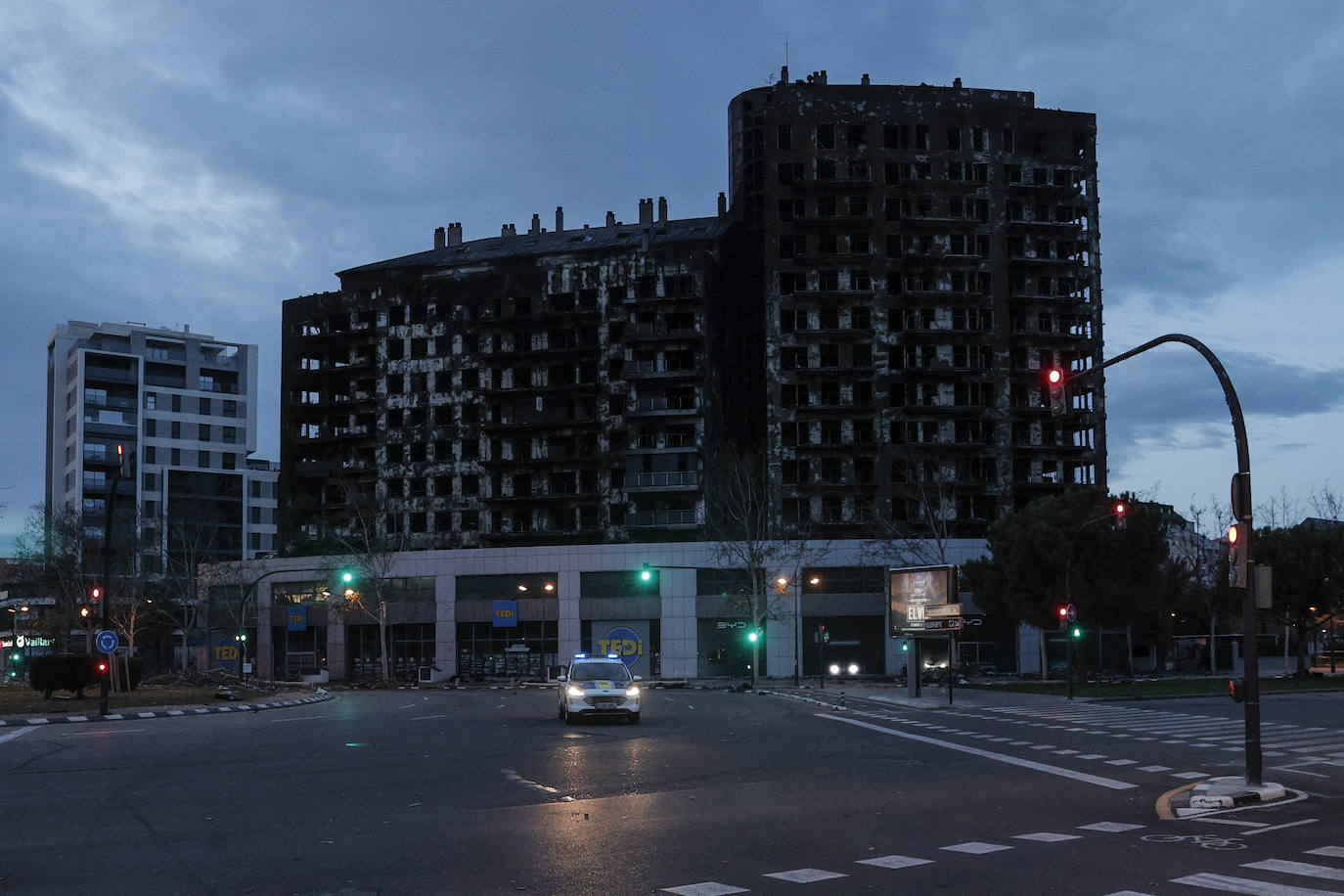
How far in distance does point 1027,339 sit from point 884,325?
33.8 feet

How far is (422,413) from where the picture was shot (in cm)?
9525

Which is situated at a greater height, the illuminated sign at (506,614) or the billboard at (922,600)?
the billboard at (922,600)

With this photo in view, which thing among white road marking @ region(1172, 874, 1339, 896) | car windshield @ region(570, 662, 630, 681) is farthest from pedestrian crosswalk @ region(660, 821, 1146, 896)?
car windshield @ region(570, 662, 630, 681)

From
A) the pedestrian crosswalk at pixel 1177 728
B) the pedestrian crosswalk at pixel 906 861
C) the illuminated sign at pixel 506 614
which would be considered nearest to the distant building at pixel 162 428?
the illuminated sign at pixel 506 614

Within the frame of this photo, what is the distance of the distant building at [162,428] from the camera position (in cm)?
11938

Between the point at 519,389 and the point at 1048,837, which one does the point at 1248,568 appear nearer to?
the point at 1048,837

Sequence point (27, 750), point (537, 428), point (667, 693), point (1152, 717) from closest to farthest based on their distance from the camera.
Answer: point (27, 750) → point (1152, 717) → point (667, 693) → point (537, 428)

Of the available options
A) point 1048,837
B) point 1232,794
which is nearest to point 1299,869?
point 1048,837

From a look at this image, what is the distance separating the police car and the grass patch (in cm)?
2164

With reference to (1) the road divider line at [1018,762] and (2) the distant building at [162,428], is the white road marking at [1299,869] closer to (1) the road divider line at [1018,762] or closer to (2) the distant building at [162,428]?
(1) the road divider line at [1018,762]

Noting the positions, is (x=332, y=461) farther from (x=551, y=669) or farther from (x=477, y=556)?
(x=551, y=669)

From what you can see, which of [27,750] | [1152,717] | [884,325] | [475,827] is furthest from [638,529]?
[475,827]

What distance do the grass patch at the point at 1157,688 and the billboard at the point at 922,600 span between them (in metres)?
7.15

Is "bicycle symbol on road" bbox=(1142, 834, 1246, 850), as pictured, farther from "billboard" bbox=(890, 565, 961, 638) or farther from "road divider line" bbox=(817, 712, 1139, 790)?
"billboard" bbox=(890, 565, 961, 638)
